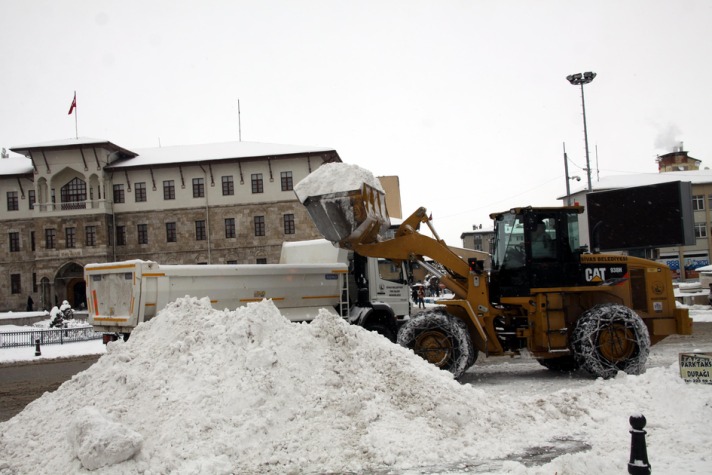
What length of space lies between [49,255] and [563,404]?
4547 centimetres

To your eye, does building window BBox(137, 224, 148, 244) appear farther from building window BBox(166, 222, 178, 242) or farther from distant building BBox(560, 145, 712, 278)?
distant building BBox(560, 145, 712, 278)

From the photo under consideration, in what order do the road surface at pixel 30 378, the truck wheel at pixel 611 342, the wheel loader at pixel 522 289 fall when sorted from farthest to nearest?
the road surface at pixel 30 378, the wheel loader at pixel 522 289, the truck wheel at pixel 611 342

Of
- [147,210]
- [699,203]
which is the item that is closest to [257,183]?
[147,210]

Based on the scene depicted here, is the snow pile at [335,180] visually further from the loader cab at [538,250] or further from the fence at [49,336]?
the fence at [49,336]

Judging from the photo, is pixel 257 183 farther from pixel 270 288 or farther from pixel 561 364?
pixel 561 364

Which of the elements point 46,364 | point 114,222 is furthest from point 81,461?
point 114,222

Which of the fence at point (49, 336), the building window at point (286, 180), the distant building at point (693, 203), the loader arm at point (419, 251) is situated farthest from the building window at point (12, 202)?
the distant building at point (693, 203)

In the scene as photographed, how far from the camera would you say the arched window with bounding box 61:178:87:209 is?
46312mm

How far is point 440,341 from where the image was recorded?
35.3 feet

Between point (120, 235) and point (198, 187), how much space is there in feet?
23.4

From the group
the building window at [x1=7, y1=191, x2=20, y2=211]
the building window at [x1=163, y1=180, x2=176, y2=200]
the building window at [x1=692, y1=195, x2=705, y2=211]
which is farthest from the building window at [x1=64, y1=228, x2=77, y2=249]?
the building window at [x1=692, y1=195, x2=705, y2=211]

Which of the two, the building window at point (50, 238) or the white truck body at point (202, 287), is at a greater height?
the building window at point (50, 238)

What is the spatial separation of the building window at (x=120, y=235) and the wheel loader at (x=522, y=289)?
128 ft

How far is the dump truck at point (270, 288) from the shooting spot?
11.5 meters
